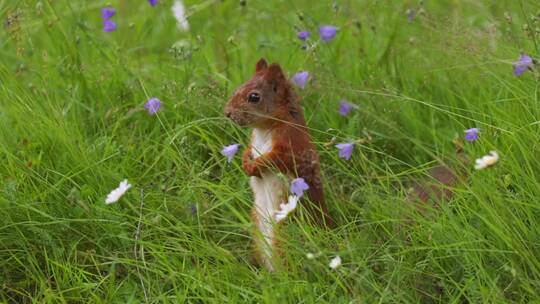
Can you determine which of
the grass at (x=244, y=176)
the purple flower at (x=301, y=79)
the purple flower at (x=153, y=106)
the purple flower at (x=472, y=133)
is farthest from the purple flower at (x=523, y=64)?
the purple flower at (x=153, y=106)

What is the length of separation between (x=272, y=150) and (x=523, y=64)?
3.33 ft

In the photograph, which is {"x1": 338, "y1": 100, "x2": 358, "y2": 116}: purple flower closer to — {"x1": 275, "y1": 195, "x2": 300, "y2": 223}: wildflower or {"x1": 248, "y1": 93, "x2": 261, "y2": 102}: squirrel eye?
{"x1": 248, "y1": 93, "x2": 261, "y2": 102}: squirrel eye

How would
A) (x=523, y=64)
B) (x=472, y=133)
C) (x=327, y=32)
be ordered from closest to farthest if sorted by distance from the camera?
(x=472, y=133), (x=523, y=64), (x=327, y=32)

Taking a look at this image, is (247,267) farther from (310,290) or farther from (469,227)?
(469,227)

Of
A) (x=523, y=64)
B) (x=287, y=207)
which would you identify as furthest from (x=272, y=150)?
(x=523, y=64)

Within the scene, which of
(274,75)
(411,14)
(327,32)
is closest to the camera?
(274,75)

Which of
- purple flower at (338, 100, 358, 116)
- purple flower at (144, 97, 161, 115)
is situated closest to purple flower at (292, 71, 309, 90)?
purple flower at (338, 100, 358, 116)

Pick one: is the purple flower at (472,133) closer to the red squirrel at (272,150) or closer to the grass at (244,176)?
the grass at (244,176)

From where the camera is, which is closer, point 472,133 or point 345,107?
point 472,133

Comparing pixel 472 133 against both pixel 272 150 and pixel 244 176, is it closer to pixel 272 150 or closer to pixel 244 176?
pixel 272 150

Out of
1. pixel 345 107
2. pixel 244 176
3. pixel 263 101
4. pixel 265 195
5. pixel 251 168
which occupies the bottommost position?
pixel 345 107

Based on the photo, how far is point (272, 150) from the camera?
3666mm

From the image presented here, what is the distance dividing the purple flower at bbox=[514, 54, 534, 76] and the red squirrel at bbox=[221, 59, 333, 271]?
82 centimetres

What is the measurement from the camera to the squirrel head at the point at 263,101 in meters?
3.71
